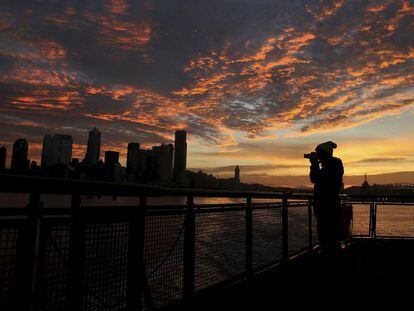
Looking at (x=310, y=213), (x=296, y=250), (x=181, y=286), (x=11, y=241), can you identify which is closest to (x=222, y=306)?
(x=181, y=286)

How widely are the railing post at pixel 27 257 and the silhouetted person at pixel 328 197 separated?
473 centimetres

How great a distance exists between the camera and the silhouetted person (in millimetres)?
5980

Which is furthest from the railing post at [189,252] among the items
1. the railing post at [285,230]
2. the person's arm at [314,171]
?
Result: the railing post at [285,230]

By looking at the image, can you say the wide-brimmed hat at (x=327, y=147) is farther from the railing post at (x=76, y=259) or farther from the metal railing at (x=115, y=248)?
the railing post at (x=76, y=259)

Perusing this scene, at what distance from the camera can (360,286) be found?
5895mm

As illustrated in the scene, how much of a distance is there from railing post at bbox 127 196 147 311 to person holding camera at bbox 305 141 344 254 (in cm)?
353

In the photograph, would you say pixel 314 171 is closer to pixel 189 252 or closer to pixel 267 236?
pixel 267 236

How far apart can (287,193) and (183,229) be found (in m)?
3.51

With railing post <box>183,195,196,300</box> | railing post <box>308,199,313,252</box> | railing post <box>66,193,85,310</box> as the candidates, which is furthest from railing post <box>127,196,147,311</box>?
railing post <box>308,199,313,252</box>

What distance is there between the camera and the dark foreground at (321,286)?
4855 millimetres

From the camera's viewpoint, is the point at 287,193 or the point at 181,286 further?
the point at 287,193

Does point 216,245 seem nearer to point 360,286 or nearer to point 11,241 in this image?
point 360,286

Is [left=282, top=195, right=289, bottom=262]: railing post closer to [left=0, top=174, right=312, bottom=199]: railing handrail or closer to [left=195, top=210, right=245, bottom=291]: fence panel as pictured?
[left=195, top=210, right=245, bottom=291]: fence panel

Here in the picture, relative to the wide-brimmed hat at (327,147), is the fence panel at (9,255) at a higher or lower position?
lower
